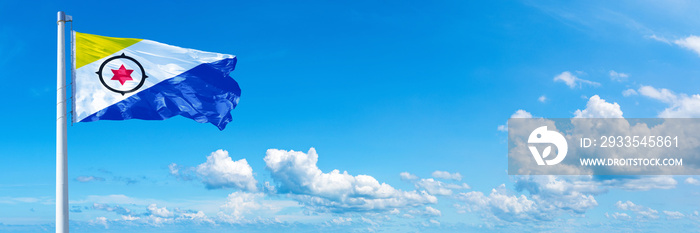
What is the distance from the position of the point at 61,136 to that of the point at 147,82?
4.18 meters

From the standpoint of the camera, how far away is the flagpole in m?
25.2

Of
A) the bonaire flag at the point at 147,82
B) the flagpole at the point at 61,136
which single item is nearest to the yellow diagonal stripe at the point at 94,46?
the bonaire flag at the point at 147,82

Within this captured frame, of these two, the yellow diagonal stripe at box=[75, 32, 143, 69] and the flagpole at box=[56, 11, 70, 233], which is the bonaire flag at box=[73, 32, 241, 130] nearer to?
the yellow diagonal stripe at box=[75, 32, 143, 69]

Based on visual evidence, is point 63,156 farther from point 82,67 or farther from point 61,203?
point 82,67

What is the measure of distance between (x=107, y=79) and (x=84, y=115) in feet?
5.72

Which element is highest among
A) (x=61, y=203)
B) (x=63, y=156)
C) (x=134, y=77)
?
(x=134, y=77)

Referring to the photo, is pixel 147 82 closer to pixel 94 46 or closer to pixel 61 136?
pixel 94 46

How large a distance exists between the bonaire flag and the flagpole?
611 millimetres

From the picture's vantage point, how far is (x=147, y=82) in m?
27.9

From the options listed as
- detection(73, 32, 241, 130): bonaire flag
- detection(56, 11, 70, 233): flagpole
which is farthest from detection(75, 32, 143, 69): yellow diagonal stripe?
detection(56, 11, 70, 233): flagpole

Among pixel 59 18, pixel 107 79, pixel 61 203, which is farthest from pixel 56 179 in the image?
pixel 59 18

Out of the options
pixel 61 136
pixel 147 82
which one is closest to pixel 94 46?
pixel 147 82

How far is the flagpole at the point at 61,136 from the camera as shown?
25.2 metres

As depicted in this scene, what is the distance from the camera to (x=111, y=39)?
27375 millimetres
